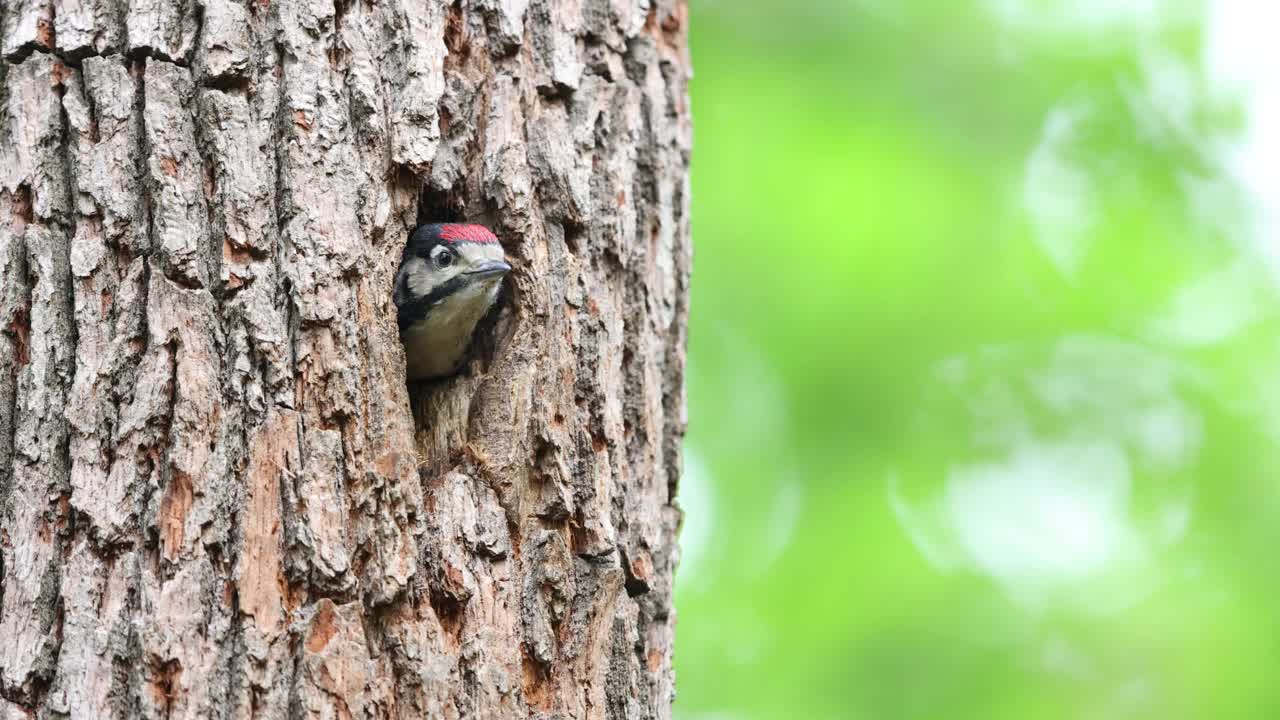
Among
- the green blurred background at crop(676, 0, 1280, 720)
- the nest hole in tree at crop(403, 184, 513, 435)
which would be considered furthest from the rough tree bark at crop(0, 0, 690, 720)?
the green blurred background at crop(676, 0, 1280, 720)

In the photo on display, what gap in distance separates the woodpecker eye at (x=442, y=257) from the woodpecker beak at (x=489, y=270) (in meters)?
0.13

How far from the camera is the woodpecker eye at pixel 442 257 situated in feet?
9.75

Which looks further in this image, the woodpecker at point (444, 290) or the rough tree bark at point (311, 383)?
the woodpecker at point (444, 290)

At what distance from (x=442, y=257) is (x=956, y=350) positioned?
4.62 m

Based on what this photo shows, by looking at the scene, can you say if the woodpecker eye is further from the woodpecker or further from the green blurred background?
the green blurred background

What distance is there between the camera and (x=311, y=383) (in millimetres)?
2402

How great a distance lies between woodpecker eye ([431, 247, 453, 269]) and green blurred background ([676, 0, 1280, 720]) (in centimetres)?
385

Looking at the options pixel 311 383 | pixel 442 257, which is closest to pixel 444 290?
pixel 442 257

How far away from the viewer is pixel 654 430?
2.93m

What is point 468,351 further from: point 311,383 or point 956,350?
point 956,350

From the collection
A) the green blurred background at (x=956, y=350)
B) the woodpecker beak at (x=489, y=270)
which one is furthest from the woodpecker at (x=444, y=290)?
the green blurred background at (x=956, y=350)

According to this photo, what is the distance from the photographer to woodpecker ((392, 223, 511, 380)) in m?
2.83

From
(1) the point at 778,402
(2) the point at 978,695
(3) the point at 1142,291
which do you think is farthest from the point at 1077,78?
(2) the point at 978,695

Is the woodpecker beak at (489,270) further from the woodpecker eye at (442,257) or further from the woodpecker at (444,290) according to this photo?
the woodpecker eye at (442,257)
